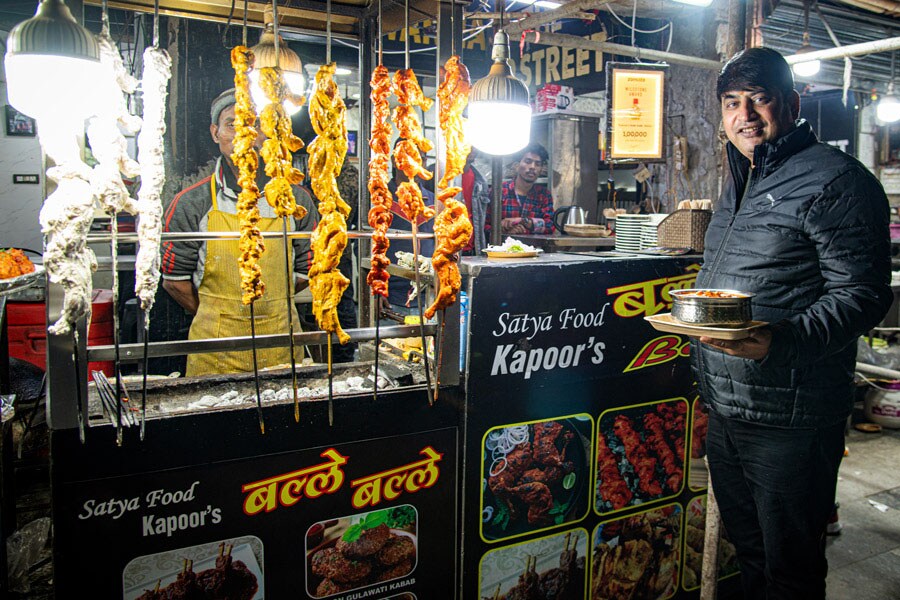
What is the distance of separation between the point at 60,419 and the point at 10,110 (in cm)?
904

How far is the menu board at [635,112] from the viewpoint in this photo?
230 inches

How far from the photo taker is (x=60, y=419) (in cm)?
220

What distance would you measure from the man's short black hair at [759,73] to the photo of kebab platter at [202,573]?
263 cm

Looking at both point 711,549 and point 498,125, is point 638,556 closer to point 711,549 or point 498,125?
point 711,549

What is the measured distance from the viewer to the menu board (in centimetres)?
585

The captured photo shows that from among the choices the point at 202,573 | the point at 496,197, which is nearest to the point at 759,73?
the point at 202,573

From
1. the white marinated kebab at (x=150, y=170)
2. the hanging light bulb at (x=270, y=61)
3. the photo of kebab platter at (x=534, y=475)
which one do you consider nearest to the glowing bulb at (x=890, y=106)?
the hanging light bulb at (x=270, y=61)

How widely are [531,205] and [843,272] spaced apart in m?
5.93

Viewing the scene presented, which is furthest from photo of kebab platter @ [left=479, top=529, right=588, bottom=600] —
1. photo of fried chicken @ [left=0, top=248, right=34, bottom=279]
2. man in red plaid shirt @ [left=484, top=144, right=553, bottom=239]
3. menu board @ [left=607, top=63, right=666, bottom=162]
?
man in red plaid shirt @ [left=484, top=144, right=553, bottom=239]

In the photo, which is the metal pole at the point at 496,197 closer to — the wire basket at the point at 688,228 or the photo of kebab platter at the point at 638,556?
the wire basket at the point at 688,228

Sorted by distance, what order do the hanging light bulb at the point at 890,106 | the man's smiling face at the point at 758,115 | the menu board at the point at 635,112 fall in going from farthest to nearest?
the hanging light bulb at the point at 890,106
the menu board at the point at 635,112
the man's smiling face at the point at 758,115

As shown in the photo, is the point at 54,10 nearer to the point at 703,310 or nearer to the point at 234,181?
the point at 703,310

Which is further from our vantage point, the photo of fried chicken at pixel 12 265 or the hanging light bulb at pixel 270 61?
the photo of fried chicken at pixel 12 265

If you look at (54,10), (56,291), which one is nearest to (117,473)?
(56,291)
